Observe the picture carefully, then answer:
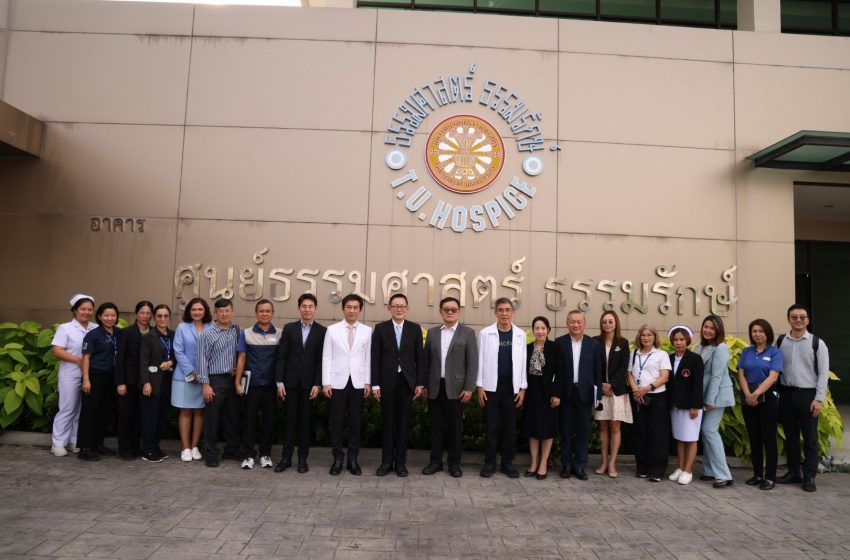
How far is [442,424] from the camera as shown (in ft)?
20.7

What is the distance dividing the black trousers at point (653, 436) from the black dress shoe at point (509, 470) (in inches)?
51.4

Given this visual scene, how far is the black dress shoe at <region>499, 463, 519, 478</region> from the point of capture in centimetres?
609

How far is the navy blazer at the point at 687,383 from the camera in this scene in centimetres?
603

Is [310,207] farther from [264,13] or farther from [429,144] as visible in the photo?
[264,13]

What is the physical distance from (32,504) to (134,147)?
5.38 metres

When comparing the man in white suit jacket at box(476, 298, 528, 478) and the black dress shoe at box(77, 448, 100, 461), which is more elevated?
the man in white suit jacket at box(476, 298, 528, 478)

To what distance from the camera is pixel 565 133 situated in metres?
8.62

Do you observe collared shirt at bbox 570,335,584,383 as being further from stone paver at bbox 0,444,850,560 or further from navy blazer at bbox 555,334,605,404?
stone paver at bbox 0,444,850,560

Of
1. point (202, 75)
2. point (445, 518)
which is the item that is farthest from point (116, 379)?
point (202, 75)

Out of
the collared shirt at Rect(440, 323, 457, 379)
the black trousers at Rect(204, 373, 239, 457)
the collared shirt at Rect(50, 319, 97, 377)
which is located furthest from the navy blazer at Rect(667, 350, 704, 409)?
the collared shirt at Rect(50, 319, 97, 377)

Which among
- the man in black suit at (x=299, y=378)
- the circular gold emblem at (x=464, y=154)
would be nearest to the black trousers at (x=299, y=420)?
the man in black suit at (x=299, y=378)

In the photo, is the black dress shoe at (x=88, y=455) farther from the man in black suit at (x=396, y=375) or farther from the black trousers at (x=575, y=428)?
the black trousers at (x=575, y=428)

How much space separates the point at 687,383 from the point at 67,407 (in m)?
6.69

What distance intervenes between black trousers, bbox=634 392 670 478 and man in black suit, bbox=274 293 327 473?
3.42 metres
